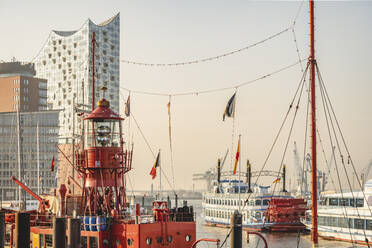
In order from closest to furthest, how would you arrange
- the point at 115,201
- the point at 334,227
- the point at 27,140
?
the point at 115,201 → the point at 334,227 → the point at 27,140

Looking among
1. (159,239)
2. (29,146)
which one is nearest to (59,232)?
(159,239)

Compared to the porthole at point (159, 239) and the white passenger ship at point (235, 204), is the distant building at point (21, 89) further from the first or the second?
the porthole at point (159, 239)

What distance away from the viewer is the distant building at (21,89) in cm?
14662

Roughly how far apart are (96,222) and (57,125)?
376ft

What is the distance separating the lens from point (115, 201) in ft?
109

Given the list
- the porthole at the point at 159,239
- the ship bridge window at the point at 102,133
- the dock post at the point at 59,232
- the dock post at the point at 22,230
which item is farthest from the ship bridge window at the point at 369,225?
the dock post at the point at 22,230

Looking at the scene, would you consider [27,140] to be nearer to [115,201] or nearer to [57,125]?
[57,125]

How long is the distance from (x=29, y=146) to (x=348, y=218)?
97261 millimetres

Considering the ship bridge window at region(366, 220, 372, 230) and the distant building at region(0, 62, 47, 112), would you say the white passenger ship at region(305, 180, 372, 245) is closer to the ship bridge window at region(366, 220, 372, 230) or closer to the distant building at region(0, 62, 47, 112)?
the ship bridge window at region(366, 220, 372, 230)

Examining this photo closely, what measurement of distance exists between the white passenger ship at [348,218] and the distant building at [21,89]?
95.7m

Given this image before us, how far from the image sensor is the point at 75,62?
495 ft

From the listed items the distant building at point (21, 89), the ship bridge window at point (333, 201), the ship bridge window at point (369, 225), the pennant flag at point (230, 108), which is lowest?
the ship bridge window at point (369, 225)

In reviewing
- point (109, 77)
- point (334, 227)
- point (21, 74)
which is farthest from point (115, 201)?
point (21, 74)

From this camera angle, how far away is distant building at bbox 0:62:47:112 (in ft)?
481
